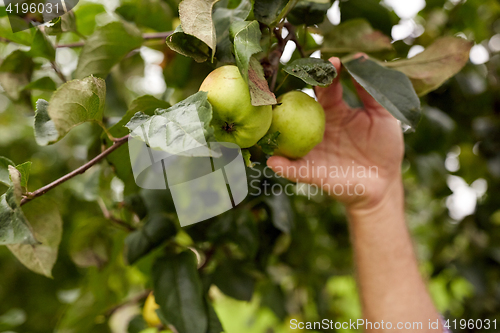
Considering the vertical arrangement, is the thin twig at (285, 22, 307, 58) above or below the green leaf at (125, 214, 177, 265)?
above

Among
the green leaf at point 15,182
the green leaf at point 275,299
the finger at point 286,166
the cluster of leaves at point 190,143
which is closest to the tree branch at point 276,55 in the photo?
the cluster of leaves at point 190,143

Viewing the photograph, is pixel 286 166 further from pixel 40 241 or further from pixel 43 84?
pixel 43 84

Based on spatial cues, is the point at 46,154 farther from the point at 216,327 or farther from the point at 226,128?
the point at 226,128

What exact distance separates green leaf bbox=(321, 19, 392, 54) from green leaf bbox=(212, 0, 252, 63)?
0.68ft

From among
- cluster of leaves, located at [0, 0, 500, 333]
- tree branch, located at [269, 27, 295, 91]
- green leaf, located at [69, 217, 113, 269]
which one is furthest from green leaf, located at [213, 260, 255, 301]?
tree branch, located at [269, 27, 295, 91]

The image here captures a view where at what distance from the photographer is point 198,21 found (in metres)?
0.37

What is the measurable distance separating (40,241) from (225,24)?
0.41 metres

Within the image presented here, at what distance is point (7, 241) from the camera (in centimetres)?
35

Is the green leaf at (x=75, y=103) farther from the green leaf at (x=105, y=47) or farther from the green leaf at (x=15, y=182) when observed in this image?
the green leaf at (x=105, y=47)

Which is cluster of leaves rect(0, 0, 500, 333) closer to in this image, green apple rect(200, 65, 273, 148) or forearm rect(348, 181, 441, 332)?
green apple rect(200, 65, 273, 148)

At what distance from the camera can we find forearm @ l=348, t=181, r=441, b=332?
0.77 m

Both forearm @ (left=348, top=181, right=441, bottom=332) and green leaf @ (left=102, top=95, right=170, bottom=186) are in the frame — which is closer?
green leaf @ (left=102, top=95, right=170, bottom=186)

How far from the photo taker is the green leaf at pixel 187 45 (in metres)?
0.40

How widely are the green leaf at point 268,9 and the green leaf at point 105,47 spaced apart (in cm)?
30
